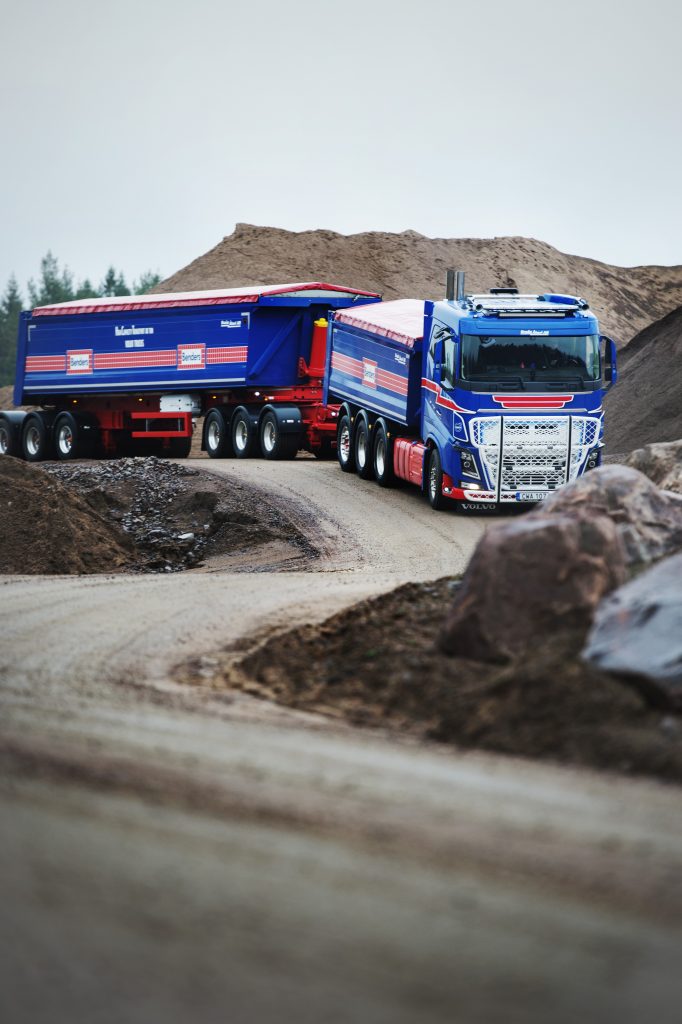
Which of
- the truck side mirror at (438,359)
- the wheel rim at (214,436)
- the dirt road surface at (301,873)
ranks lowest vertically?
the wheel rim at (214,436)

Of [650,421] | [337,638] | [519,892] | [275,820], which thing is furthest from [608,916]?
[650,421]

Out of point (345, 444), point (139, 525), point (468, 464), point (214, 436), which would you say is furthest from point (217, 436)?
point (468, 464)

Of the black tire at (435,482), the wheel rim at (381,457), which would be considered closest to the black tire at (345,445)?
the wheel rim at (381,457)

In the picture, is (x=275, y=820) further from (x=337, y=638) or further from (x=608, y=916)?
(x=337, y=638)

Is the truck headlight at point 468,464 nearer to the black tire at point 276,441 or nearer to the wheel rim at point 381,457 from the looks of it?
the wheel rim at point 381,457

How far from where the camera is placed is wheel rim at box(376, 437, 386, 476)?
26.5 metres

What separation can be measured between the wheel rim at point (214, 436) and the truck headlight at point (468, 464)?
1092 centimetres

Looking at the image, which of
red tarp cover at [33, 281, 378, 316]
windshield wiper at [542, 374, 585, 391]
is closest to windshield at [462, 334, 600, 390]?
windshield wiper at [542, 374, 585, 391]

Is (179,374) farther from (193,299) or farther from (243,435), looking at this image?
(243,435)

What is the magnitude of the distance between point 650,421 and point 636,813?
31864 millimetres

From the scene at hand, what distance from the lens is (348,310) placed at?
95.1 feet

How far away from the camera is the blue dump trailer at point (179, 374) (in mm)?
31500

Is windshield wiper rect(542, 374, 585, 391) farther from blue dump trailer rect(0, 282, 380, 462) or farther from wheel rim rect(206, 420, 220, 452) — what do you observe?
wheel rim rect(206, 420, 220, 452)

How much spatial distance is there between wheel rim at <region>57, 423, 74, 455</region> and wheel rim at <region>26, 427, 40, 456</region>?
544 mm
